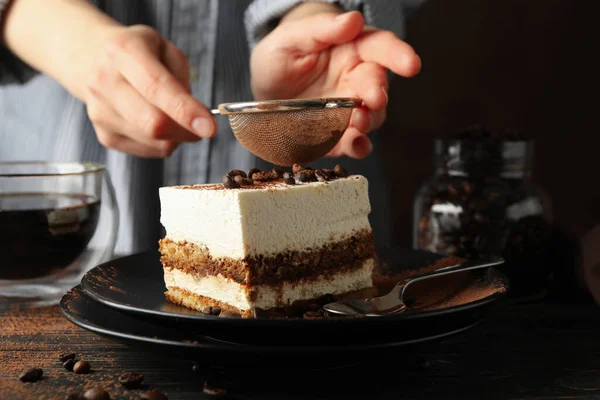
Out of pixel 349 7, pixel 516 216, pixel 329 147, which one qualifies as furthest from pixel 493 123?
pixel 329 147

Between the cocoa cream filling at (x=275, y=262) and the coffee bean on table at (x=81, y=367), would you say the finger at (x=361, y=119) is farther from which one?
the coffee bean on table at (x=81, y=367)

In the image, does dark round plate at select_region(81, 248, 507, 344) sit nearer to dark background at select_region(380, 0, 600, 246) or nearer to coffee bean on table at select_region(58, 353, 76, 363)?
coffee bean on table at select_region(58, 353, 76, 363)

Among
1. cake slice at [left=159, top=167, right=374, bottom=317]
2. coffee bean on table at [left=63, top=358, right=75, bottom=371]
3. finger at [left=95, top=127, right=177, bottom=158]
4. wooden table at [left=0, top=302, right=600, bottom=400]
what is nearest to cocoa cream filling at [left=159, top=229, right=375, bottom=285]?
cake slice at [left=159, top=167, right=374, bottom=317]

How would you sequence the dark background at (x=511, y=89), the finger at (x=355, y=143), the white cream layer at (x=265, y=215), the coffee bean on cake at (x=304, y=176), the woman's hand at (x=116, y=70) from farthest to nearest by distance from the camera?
the dark background at (x=511, y=89) < the finger at (x=355, y=143) < the woman's hand at (x=116, y=70) < the coffee bean on cake at (x=304, y=176) < the white cream layer at (x=265, y=215)

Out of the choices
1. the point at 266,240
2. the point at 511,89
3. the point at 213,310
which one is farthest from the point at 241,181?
the point at 511,89

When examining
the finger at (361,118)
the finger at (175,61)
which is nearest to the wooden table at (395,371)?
the finger at (361,118)

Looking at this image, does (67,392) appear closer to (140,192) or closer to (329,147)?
(329,147)
